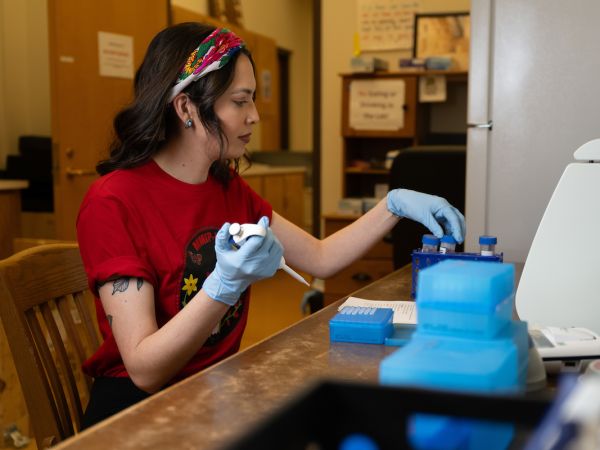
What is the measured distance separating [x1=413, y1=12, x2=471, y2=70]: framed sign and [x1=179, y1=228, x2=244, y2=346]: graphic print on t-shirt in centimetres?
314

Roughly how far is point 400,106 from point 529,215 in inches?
103

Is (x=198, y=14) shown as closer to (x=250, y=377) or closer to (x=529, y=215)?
(x=529, y=215)

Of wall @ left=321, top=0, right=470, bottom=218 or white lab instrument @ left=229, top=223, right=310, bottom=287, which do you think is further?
wall @ left=321, top=0, right=470, bottom=218

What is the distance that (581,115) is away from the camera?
5.56 feet

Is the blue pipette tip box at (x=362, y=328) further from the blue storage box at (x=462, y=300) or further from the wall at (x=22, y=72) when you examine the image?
the wall at (x=22, y=72)

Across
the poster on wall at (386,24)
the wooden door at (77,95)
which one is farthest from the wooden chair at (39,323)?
the poster on wall at (386,24)

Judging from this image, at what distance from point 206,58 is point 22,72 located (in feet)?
15.3

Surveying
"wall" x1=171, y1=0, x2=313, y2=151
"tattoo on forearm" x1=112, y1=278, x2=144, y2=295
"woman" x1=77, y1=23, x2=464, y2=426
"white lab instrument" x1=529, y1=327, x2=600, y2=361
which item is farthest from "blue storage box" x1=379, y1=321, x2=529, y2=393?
"wall" x1=171, y1=0, x2=313, y2=151

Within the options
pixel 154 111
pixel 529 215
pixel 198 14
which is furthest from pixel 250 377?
pixel 198 14

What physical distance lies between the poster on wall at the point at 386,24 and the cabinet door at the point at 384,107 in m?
0.32

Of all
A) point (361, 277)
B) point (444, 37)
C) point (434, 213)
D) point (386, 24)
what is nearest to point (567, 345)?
point (434, 213)

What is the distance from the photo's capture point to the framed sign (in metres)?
4.27

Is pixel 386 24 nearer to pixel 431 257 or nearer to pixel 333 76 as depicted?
pixel 333 76

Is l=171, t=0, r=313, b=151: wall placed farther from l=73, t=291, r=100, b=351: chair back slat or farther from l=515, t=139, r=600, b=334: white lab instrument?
l=515, t=139, r=600, b=334: white lab instrument
